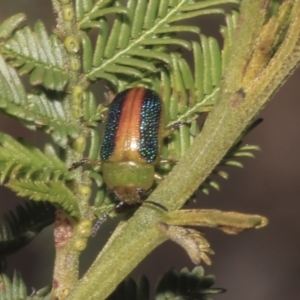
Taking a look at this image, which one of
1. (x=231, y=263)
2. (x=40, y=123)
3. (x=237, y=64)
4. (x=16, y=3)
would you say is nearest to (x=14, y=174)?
(x=40, y=123)

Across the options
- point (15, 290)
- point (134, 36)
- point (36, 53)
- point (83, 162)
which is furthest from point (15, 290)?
point (134, 36)

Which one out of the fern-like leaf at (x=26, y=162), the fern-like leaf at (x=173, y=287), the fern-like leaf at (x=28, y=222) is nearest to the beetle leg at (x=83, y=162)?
the fern-like leaf at (x=26, y=162)

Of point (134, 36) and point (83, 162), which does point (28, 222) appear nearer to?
point (83, 162)

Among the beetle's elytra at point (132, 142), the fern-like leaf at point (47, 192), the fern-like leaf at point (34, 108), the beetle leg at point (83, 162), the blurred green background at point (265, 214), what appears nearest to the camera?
the fern-like leaf at point (47, 192)

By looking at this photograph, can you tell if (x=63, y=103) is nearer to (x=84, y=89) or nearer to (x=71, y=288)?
(x=84, y=89)

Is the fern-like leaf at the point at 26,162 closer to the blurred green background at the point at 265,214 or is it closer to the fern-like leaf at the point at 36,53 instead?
the fern-like leaf at the point at 36,53
